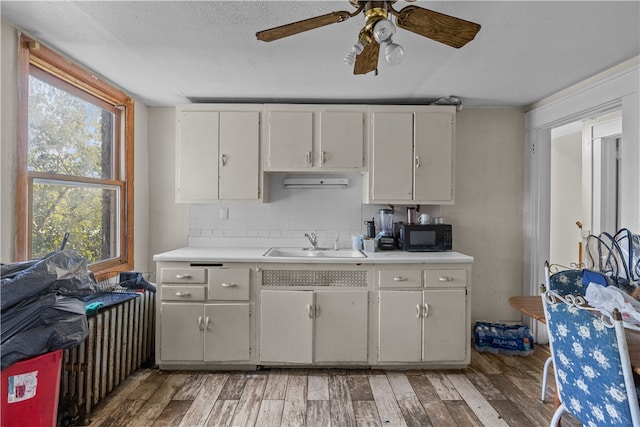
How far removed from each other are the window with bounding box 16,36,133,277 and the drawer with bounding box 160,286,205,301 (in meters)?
0.61

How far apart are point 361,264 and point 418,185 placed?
0.90m

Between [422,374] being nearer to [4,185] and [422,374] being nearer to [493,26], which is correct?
[493,26]

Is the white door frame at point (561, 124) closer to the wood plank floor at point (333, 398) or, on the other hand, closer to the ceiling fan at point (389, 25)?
the wood plank floor at point (333, 398)

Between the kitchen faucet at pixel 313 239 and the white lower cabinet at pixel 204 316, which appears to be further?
the kitchen faucet at pixel 313 239

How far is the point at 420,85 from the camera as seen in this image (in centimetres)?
281

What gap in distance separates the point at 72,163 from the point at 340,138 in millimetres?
2095

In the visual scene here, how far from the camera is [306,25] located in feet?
4.57

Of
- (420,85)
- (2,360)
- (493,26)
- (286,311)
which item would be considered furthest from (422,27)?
(2,360)

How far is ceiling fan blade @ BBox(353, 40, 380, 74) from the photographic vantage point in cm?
158

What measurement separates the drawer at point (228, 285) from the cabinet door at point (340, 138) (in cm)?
118

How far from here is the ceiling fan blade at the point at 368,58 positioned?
1.58 meters

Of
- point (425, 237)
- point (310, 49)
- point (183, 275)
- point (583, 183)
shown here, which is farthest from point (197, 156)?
point (583, 183)

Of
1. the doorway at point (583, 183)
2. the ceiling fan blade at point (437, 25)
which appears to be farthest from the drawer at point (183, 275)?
the doorway at point (583, 183)

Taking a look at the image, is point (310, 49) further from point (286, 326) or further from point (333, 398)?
point (333, 398)
